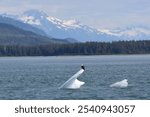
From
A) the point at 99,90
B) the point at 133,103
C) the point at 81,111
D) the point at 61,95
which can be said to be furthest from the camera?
the point at 99,90

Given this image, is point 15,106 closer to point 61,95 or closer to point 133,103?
point 133,103

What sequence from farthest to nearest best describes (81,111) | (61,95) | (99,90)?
(99,90)
(61,95)
(81,111)

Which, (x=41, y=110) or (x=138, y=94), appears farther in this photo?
(x=138, y=94)

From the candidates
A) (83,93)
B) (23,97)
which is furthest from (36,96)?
(83,93)

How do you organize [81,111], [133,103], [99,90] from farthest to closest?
[99,90] < [133,103] < [81,111]

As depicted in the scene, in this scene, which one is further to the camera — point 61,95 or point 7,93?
point 7,93

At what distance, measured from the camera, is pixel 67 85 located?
44188 millimetres

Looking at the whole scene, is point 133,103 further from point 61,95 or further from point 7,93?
point 7,93

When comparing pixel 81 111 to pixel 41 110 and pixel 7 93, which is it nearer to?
pixel 41 110

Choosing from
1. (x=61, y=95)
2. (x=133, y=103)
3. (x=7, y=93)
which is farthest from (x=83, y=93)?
(x=133, y=103)

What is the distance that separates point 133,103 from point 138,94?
20396 mm

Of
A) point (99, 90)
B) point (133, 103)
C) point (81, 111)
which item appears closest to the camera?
point (81, 111)

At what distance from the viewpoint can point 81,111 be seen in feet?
59.1

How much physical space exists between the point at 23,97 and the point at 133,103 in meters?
20.8
